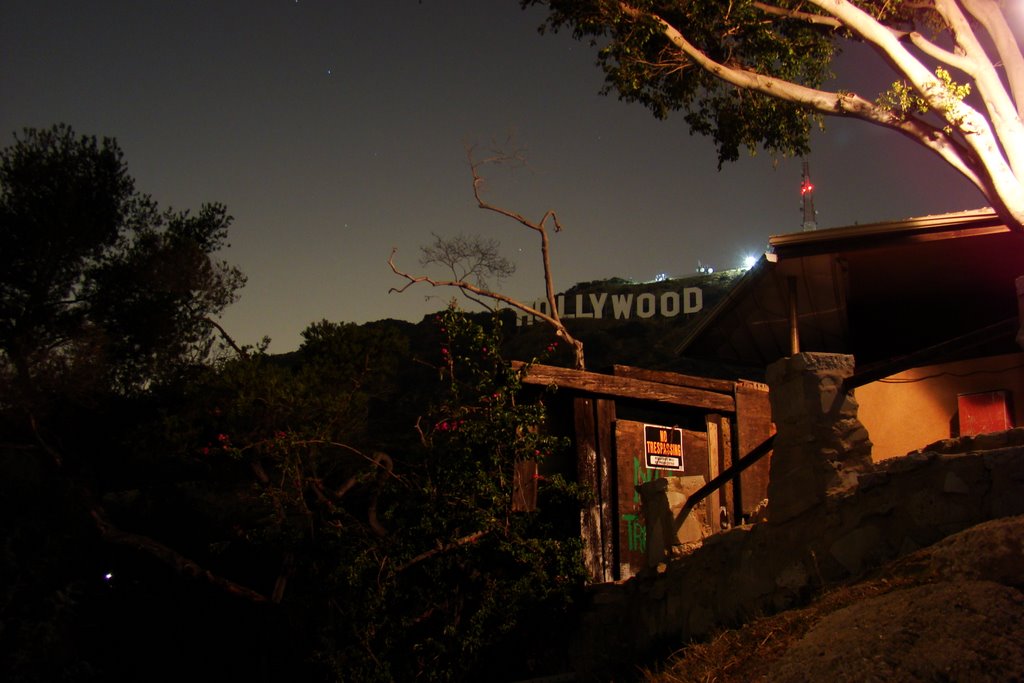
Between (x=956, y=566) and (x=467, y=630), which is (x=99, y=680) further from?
(x=956, y=566)

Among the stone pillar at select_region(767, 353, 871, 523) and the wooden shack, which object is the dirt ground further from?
the wooden shack

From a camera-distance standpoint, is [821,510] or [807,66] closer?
[821,510]

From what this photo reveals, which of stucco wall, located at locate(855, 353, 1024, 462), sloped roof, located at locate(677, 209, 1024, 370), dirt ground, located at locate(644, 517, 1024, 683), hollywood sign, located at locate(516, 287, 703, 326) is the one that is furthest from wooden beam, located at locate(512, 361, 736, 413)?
hollywood sign, located at locate(516, 287, 703, 326)

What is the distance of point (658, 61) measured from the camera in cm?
1349

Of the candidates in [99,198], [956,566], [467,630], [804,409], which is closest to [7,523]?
[99,198]

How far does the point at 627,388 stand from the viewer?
34.1 feet

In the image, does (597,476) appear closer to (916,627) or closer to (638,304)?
(916,627)

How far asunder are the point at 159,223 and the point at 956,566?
20.3 metres

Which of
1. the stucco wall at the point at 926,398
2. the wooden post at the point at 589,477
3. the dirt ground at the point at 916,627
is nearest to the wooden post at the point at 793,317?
the stucco wall at the point at 926,398

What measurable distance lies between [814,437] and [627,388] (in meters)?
4.41

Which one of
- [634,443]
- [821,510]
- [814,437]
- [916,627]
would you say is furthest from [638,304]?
[916,627]

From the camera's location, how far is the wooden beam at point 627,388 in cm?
983

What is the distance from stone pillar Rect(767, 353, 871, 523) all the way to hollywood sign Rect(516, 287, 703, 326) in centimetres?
5461

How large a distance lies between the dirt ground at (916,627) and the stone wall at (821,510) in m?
0.30
